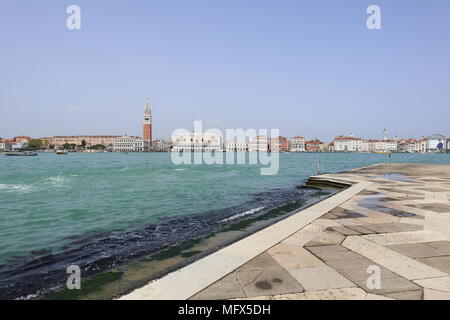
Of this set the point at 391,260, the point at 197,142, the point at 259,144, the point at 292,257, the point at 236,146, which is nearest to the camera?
the point at 391,260

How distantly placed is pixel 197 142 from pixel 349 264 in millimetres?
178834

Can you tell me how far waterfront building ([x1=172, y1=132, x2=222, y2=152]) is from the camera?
598 ft

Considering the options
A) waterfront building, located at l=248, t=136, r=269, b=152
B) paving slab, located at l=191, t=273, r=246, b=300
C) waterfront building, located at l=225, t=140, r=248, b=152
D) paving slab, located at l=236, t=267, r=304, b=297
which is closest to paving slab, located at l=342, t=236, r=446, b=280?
paving slab, located at l=236, t=267, r=304, b=297

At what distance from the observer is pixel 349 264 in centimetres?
412

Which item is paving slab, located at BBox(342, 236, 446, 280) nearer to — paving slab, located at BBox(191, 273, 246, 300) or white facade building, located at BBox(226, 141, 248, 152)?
paving slab, located at BBox(191, 273, 246, 300)

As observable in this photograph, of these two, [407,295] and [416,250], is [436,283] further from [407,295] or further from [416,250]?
[416,250]

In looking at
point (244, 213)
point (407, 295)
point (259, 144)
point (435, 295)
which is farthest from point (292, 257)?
point (259, 144)

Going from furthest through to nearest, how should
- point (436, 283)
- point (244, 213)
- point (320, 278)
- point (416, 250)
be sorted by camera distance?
point (244, 213), point (416, 250), point (320, 278), point (436, 283)

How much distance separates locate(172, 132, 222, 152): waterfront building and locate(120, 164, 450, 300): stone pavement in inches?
6877

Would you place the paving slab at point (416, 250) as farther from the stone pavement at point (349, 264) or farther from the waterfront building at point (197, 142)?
the waterfront building at point (197, 142)

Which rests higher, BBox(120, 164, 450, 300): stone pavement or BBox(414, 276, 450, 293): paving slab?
BBox(414, 276, 450, 293): paving slab

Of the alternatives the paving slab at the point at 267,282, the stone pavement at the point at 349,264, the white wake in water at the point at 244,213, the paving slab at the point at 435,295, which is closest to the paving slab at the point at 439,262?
the stone pavement at the point at 349,264

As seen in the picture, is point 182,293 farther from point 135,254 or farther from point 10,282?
point 10,282
